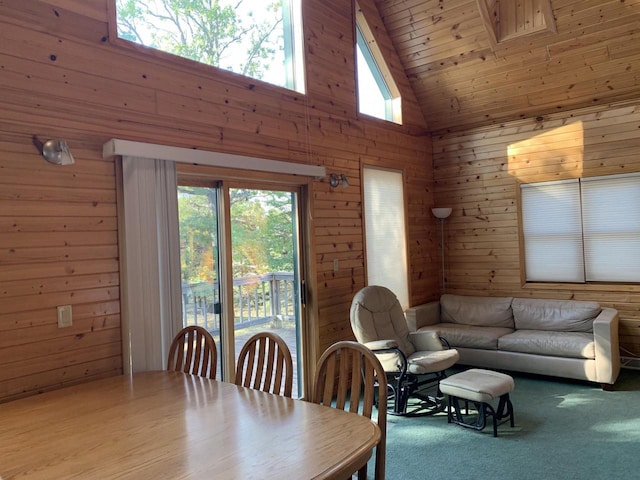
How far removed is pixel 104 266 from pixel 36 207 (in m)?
0.53

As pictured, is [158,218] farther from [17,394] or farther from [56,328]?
[17,394]

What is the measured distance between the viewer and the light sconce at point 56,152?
2814mm

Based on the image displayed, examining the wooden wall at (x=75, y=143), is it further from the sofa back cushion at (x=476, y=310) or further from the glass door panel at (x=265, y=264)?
the sofa back cushion at (x=476, y=310)

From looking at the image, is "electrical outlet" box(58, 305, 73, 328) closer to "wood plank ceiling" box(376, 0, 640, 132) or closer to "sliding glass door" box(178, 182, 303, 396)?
"sliding glass door" box(178, 182, 303, 396)

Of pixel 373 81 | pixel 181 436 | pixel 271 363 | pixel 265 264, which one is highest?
pixel 373 81

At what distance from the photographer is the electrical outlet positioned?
290 centimetres

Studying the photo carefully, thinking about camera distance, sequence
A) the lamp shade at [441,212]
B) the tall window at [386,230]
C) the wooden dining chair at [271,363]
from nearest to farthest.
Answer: the wooden dining chair at [271,363] → the tall window at [386,230] → the lamp shade at [441,212]

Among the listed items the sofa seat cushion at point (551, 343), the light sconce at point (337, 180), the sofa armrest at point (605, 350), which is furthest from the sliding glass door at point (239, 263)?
the sofa armrest at point (605, 350)

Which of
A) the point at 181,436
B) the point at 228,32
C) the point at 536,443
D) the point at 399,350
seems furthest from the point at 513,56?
the point at 181,436

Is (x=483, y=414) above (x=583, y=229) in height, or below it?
below

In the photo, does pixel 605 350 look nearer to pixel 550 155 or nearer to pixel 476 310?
pixel 476 310

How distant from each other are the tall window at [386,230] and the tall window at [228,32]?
1.45 metres

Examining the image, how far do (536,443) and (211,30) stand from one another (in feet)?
12.8

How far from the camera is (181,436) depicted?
189 centimetres
